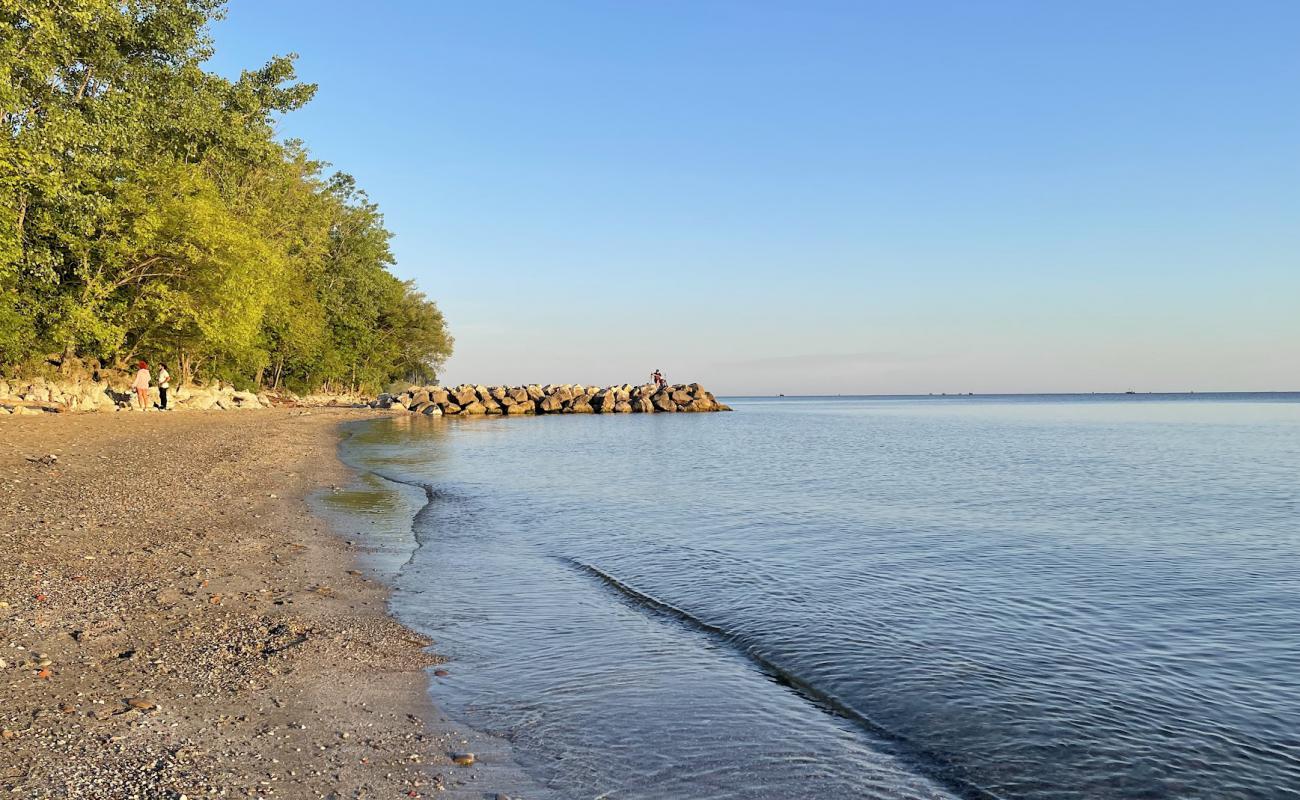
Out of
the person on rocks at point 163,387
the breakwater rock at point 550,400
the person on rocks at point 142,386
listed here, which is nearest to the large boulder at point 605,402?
the breakwater rock at point 550,400

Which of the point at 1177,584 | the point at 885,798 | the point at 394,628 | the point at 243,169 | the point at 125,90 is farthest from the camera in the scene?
the point at 243,169

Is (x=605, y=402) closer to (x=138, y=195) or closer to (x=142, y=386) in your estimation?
(x=142, y=386)

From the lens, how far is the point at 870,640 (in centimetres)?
761

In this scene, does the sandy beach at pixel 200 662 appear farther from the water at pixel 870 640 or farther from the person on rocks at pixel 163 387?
the person on rocks at pixel 163 387

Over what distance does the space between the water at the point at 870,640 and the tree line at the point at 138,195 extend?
18.2 metres

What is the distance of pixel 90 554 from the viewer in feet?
30.1

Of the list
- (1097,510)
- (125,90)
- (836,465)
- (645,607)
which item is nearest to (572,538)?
(645,607)

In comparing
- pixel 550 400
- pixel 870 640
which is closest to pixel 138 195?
pixel 870 640

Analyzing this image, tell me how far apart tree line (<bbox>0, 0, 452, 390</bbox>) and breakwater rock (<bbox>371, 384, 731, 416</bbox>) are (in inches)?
604

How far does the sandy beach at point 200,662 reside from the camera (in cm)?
435

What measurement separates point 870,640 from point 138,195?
38.2m

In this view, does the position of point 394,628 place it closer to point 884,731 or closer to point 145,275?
point 884,731

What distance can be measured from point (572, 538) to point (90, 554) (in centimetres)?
643

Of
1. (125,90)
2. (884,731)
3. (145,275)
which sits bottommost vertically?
(884,731)
